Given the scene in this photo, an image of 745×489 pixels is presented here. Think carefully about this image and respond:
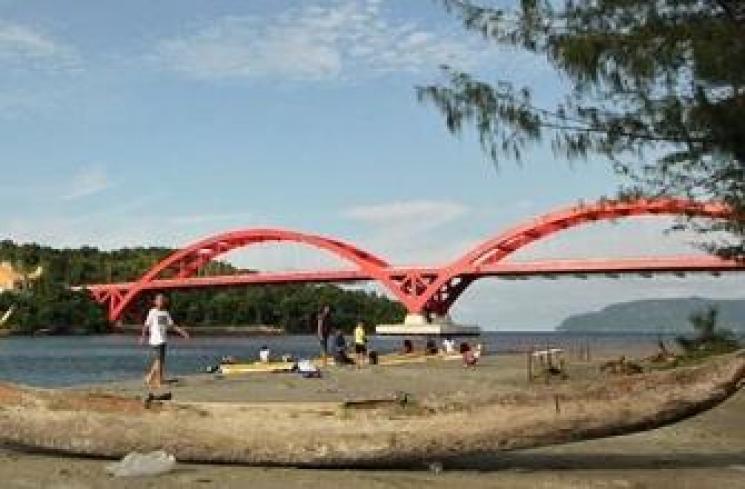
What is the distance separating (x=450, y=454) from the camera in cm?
930

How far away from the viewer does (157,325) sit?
18266mm

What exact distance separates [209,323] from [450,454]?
11732 cm

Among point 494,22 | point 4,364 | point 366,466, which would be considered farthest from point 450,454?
point 4,364

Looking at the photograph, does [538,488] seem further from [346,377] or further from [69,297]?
[69,297]

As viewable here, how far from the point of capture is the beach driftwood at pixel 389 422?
9.08m

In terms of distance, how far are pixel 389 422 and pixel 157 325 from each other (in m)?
9.63

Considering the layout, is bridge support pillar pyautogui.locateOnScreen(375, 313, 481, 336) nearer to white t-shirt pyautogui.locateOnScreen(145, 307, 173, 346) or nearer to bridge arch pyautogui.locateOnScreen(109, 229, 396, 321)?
bridge arch pyautogui.locateOnScreen(109, 229, 396, 321)

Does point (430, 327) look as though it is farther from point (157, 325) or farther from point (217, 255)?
point (157, 325)

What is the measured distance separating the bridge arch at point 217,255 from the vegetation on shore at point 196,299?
53.2 feet

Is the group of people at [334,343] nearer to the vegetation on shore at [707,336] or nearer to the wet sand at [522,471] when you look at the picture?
the vegetation on shore at [707,336]

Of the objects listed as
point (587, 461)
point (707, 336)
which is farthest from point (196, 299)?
point (587, 461)

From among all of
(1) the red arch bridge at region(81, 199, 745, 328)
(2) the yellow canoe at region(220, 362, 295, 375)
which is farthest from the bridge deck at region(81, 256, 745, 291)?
(2) the yellow canoe at region(220, 362, 295, 375)

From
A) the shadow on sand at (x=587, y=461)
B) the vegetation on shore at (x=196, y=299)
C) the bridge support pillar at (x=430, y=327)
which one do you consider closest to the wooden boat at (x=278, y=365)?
the shadow on sand at (x=587, y=461)

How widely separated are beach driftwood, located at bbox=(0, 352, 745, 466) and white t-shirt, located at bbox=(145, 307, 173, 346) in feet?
27.7
